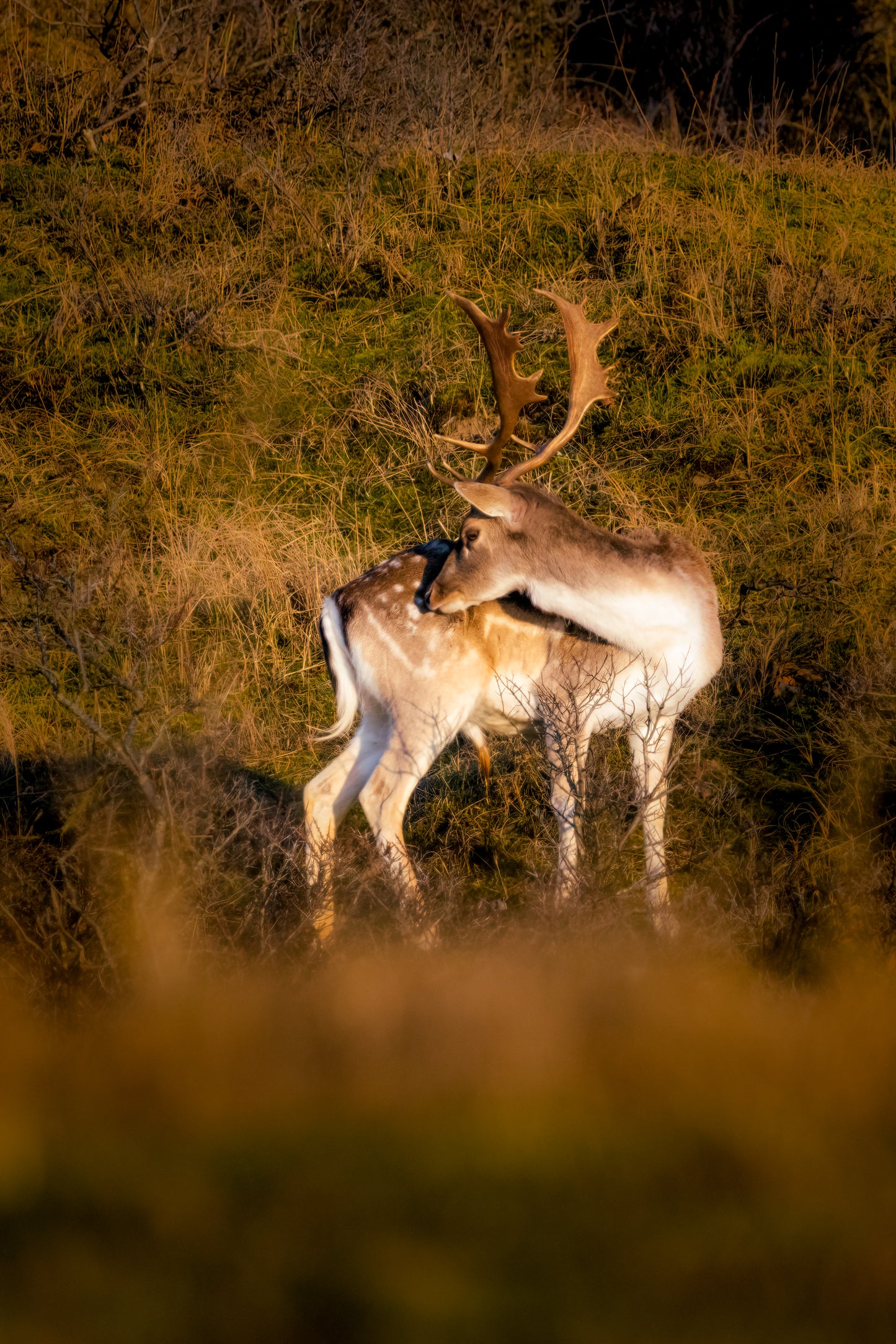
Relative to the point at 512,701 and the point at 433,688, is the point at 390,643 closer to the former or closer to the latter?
the point at 433,688

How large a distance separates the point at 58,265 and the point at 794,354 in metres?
5.20

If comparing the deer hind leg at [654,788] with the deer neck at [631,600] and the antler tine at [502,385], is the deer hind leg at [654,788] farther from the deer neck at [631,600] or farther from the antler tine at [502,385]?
the antler tine at [502,385]

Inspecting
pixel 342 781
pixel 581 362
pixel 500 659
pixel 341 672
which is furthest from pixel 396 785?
pixel 581 362

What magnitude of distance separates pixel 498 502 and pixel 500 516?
5 cm

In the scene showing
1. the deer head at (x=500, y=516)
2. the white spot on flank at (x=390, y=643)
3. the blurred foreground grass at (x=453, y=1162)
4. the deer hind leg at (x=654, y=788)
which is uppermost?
the deer head at (x=500, y=516)

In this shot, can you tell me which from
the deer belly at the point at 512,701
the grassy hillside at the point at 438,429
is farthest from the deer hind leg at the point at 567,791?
the deer belly at the point at 512,701

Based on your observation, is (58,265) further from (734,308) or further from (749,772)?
(749,772)

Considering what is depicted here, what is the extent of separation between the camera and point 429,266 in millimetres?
9008

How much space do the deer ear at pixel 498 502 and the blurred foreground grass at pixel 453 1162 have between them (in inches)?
81.2

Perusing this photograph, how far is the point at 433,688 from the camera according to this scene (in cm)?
462

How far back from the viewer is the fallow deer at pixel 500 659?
448cm

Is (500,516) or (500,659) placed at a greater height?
(500,516)

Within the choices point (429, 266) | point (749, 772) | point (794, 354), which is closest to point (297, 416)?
point (429, 266)

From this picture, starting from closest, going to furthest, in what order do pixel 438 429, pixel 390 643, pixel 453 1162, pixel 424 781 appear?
pixel 453 1162 → pixel 390 643 → pixel 424 781 → pixel 438 429
